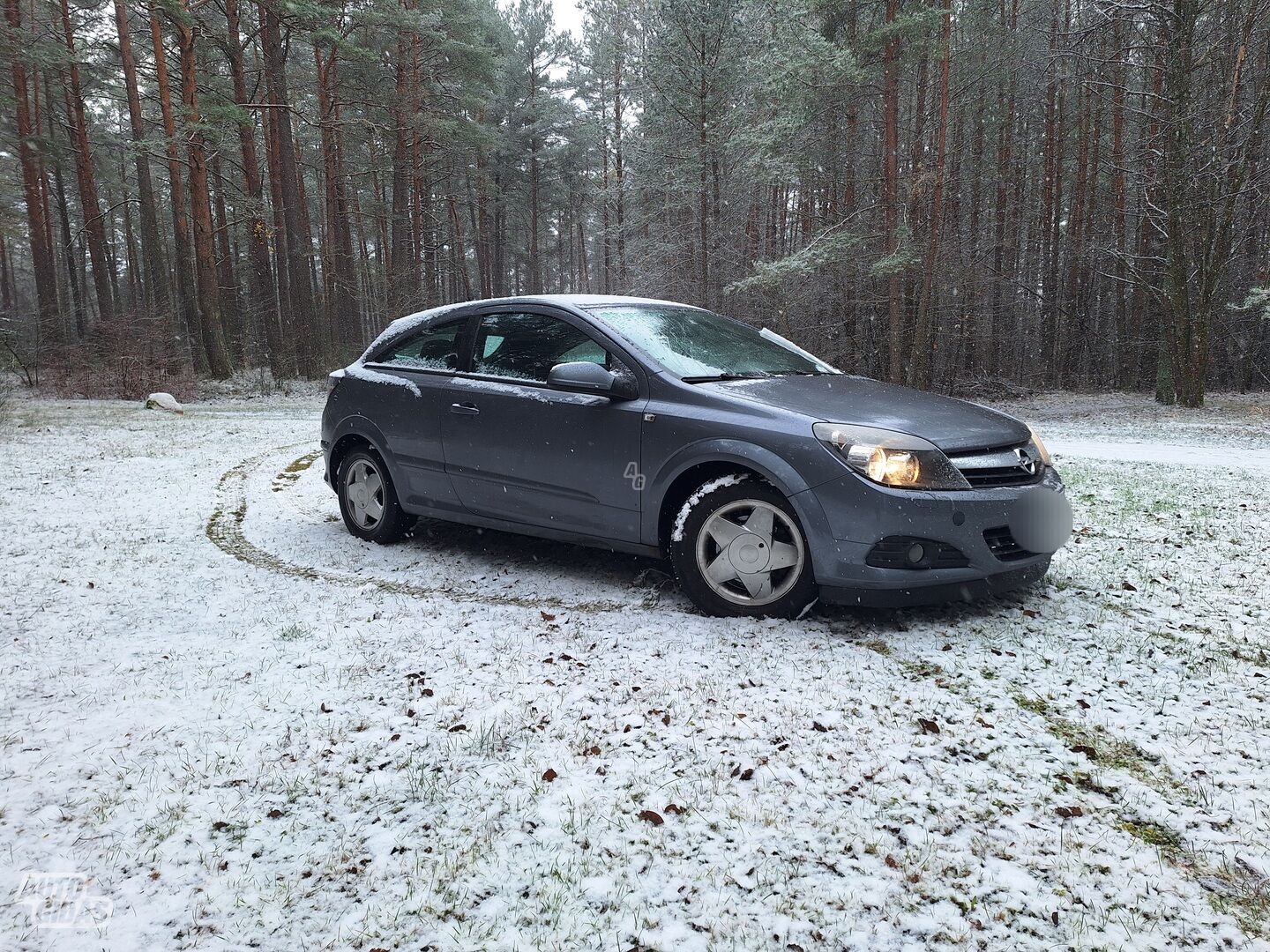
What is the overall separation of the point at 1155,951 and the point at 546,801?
166 cm

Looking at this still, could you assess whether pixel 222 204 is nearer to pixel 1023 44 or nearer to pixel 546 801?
pixel 1023 44

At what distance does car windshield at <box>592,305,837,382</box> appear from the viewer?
4.48 meters

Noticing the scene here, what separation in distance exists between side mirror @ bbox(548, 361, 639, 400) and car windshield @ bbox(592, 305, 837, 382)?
0.87 ft

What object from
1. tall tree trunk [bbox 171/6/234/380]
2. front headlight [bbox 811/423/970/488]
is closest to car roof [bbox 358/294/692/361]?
front headlight [bbox 811/423/970/488]

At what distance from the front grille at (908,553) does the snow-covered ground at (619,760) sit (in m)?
0.39

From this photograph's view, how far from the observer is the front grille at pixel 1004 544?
369 cm

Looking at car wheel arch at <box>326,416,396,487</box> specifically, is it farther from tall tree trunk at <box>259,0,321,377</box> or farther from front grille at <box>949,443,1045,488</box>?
tall tree trunk at <box>259,0,321,377</box>

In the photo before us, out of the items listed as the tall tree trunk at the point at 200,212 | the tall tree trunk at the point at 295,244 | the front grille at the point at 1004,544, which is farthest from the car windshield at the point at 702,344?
the tall tree trunk at the point at 295,244

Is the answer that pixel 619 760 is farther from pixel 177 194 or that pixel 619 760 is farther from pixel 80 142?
pixel 80 142

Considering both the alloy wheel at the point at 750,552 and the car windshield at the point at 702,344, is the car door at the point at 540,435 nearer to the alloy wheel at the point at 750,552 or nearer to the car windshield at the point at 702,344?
the car windshield at the point at 702,344

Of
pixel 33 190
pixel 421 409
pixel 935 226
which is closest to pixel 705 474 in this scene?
pixel 421 409

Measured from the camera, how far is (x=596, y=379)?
427 centimetres

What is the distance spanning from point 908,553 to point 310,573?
3739 mm

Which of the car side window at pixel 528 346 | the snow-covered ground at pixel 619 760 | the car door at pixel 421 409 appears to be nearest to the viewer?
the snow-covered ground at pixel 619 760
